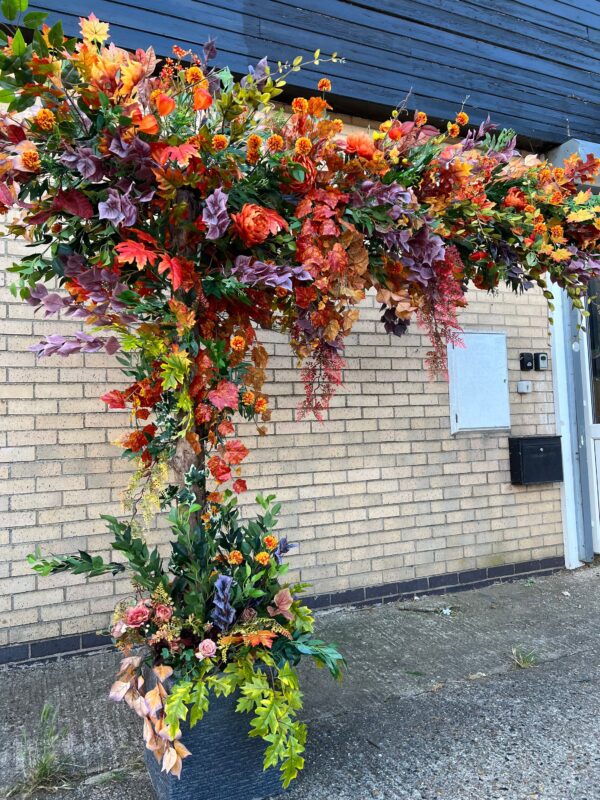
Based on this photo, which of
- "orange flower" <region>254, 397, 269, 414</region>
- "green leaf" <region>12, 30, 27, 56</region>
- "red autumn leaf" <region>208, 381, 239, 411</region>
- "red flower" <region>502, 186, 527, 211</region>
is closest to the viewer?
"green leaf" <region>12, 30, 27, 56</region>

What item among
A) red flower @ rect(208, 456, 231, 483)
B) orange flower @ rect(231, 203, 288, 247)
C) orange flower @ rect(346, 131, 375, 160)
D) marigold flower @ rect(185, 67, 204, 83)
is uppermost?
marigold flower @ rect(185, 67, 204, 83)

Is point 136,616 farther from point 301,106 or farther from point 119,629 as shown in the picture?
point 301,106

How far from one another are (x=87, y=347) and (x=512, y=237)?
1.84 m

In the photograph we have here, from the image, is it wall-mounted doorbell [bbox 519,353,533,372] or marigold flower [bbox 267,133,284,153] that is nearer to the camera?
marigold flower [bbox 267,133,284,153]

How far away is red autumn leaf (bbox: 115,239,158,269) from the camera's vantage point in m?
1.89

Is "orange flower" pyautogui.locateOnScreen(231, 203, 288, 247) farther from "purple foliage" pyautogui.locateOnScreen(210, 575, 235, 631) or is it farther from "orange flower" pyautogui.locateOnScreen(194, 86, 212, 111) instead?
"purple foliage" pyautogui.locateOnScreen(210, 575, 235, 631)

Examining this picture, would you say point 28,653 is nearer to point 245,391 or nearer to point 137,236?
point 245,391

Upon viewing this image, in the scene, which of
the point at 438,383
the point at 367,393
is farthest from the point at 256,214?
the point at 438,383

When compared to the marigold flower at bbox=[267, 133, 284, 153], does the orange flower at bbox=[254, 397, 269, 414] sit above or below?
below

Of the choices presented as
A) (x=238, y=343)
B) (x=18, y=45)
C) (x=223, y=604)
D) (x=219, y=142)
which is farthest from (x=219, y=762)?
(x=18, y=45)

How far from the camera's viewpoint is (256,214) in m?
2.01

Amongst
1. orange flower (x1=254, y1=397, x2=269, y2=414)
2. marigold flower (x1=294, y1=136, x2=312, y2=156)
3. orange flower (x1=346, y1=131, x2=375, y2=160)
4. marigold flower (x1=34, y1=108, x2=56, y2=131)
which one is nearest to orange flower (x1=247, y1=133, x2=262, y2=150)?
marigold flower (x1=294, y1=136, x2=312, y2=156)

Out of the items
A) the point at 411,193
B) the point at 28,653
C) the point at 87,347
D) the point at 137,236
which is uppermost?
the point at 411,193

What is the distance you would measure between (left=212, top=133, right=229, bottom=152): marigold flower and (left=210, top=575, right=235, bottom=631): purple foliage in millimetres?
1420
